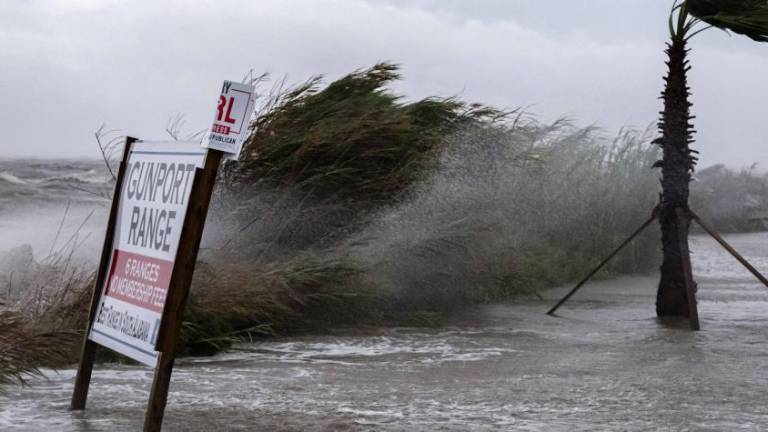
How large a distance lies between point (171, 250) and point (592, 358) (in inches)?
174

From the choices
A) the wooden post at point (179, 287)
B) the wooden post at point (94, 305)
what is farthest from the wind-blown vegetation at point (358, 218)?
the wooden post at point (179, 287)

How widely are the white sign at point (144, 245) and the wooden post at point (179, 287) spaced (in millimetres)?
81

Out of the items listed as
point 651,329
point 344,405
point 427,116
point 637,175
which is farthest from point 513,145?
point 344,405

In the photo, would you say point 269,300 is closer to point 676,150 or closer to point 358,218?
point 358,218

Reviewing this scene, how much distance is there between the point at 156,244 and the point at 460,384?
8.65 ft

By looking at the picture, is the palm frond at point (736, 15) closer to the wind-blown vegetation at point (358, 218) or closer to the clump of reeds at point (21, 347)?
the wind-blown vegetation at point (358, 218)

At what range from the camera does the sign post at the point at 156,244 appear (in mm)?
6012

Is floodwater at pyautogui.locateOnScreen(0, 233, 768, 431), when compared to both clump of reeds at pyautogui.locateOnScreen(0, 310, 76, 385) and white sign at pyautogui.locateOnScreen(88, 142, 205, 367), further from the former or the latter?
white sign at pyautogui.locateOnScreen(88, 142, 205, 367)

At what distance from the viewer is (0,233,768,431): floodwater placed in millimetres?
6902

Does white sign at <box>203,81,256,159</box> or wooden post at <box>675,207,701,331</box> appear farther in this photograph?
wooden post at <box>675,207,701,331</box>

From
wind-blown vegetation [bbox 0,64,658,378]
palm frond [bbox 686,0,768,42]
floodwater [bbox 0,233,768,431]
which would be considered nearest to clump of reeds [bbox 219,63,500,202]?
wind-blown vegetation [bbox 0,64,658,378]

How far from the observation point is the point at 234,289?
393 inches

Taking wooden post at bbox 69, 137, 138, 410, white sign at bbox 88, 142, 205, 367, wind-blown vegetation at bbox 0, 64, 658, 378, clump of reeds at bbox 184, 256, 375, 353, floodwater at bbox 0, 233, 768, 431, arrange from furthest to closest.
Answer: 1. wind-blown vegetation at bbox 0, 64, 658, 378
2. clump of reeds at bbox 184, 256, 375, 353
3. wooden post at bbox 69, 137, 138, 410
4. floodwater at bbox 0, 233, 768, 431
5. white sign at bbox 88, 142, 205, 367

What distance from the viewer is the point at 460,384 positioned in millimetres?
8234
